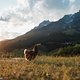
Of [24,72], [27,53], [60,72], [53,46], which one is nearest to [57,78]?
[60,72]

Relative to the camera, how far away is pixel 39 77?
18.7 meters

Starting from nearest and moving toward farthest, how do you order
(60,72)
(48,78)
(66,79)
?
(66,79) → (48,78) → (60,72)

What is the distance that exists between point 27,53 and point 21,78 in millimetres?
10981

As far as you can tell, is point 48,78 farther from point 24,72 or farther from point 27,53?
point 27,53

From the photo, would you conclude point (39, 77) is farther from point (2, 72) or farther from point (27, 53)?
point (27, 53)

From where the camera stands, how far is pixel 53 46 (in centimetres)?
18288

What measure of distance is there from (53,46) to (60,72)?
163 m

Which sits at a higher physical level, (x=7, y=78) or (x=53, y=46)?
(x=53, y=46)

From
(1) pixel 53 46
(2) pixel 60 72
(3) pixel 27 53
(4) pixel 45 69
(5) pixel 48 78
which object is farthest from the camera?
(1) pixel 53 46

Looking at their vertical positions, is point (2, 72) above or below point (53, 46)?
below

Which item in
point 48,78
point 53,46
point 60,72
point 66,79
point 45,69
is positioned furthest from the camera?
point 53,46

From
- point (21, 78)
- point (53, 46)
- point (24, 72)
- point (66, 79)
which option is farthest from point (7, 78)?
point (53, 46)

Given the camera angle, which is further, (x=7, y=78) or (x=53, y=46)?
(x=53, y=46)

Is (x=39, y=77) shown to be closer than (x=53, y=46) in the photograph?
Yes
